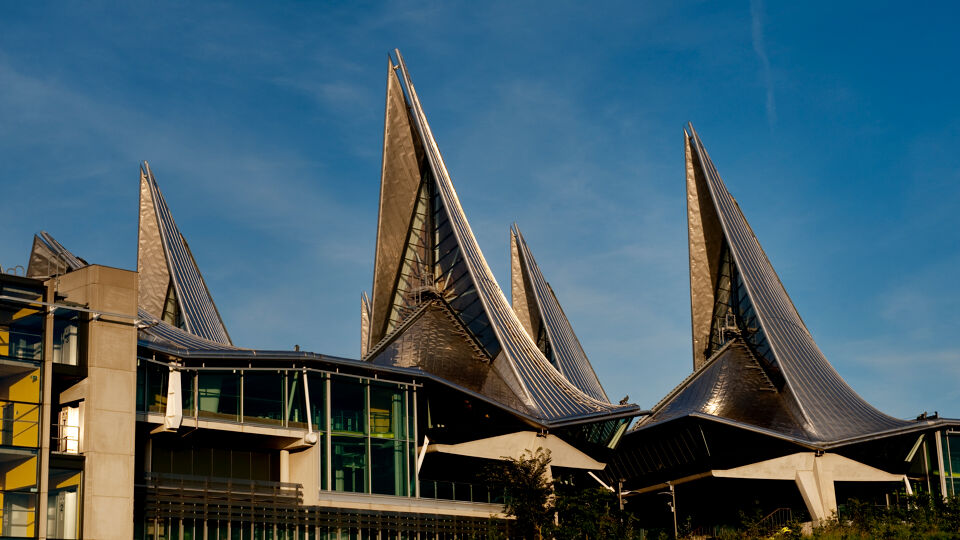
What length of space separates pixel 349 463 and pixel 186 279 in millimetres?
26441

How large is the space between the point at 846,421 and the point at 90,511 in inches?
1542

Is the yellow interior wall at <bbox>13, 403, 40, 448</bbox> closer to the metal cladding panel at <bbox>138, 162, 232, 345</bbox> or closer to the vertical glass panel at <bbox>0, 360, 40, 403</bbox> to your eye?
the vertical glass panel at <bbox>0, 360, 40, 403</bbox>

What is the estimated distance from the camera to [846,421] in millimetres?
60250

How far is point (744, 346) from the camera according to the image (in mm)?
69125

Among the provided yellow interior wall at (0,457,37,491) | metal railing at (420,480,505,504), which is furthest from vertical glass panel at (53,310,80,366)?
metal railing at (420,480,505,504)

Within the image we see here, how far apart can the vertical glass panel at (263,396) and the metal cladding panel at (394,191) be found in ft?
76.0

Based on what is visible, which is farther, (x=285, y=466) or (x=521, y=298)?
(x=521, y=298)

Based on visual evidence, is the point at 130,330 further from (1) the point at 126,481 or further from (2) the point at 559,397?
(2) the point at 559,397

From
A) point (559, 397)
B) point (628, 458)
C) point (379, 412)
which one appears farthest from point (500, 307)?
point (379, 412)

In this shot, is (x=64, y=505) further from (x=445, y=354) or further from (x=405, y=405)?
(x=445, y=354)

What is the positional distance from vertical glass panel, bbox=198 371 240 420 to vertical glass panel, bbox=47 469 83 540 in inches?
365

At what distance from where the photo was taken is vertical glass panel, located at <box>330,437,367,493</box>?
4256cm

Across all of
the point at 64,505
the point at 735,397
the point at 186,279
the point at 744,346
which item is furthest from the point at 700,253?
the point at 64,505

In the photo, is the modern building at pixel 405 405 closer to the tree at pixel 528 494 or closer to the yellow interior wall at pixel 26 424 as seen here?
the yellow interior wall at pixel 26 424
